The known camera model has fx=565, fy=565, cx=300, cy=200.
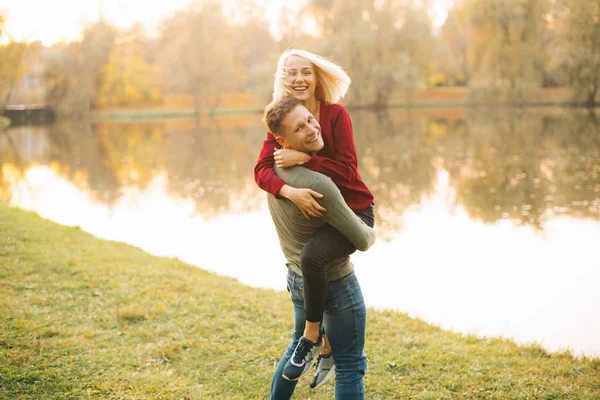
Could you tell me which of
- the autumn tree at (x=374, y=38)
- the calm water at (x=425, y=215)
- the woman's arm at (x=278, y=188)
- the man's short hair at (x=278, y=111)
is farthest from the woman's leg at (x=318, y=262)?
the autumn tree at (x=374, y=38)

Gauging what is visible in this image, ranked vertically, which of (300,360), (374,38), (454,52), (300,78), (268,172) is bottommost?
(300,360)

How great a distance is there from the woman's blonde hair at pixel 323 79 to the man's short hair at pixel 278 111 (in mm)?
173

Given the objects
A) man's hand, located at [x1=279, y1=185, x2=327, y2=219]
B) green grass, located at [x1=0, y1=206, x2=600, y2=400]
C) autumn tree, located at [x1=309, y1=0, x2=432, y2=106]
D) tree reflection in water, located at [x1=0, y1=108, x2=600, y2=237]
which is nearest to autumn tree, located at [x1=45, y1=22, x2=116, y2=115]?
tree reflection in water, located at [x1=0, y1=108, x2=600, y2=237]

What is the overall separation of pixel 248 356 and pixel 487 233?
5.90 metres

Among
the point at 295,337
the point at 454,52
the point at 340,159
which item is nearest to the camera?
the point at 340,159

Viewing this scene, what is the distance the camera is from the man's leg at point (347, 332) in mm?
2611

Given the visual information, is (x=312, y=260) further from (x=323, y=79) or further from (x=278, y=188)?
(x=323, y=79)

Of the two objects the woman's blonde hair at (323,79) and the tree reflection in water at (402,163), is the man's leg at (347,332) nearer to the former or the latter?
the woman's blonde hair at (323,79)

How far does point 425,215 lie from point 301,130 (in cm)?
826

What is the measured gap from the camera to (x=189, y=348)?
4.37m

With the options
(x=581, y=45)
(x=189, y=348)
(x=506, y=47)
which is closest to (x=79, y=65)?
(x=506, y=47)

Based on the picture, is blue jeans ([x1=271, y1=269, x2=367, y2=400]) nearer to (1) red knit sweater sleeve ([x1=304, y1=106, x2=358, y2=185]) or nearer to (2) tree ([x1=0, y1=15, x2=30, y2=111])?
(1) red knit sweater sleeve ([x1=304, y1=106, x2=358, y2=185])

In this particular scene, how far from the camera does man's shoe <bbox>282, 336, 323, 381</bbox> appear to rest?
262 cm

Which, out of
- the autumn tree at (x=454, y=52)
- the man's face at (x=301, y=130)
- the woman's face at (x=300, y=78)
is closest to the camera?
the man's face at (x=301, y=130)
